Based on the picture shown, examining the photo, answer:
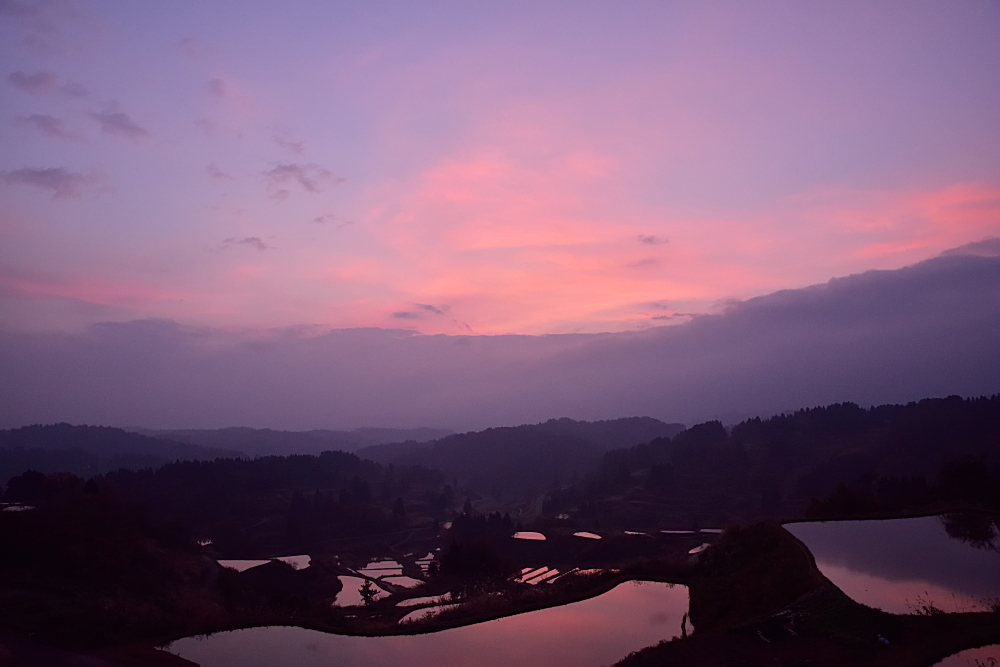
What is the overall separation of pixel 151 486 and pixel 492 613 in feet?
349

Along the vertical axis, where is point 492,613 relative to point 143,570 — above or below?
above

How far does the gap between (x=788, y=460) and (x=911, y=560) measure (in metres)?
97.6

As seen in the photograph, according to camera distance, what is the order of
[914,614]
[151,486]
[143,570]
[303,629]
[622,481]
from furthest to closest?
[622,481] → [151,486] → [143,570] → [303,629] → [914,614]

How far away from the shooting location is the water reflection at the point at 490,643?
1761 centimetres

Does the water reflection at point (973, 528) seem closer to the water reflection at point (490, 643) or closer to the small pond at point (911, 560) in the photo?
the small pond at point (911, 560)

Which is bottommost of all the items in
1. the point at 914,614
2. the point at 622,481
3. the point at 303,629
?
the point at 622,481

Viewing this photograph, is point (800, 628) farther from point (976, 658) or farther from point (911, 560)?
point (911, 560)

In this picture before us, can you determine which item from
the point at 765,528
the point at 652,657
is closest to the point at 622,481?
the point at 765,528

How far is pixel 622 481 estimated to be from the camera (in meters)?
117

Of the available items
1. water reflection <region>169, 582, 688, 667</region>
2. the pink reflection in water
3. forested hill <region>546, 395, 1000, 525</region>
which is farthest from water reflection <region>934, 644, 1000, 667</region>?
forested hill <region>546, 395, 1000, 525</region>

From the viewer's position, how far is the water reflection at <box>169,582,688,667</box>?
17609 millimetres

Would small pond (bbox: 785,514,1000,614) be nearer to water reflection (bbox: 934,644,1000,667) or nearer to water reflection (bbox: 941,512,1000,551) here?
water reflection (bbox: 941,512,1000,551)

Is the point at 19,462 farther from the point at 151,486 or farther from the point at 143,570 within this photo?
the point at 143,570

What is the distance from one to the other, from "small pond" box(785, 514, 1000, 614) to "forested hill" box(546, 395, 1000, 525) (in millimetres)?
39301
